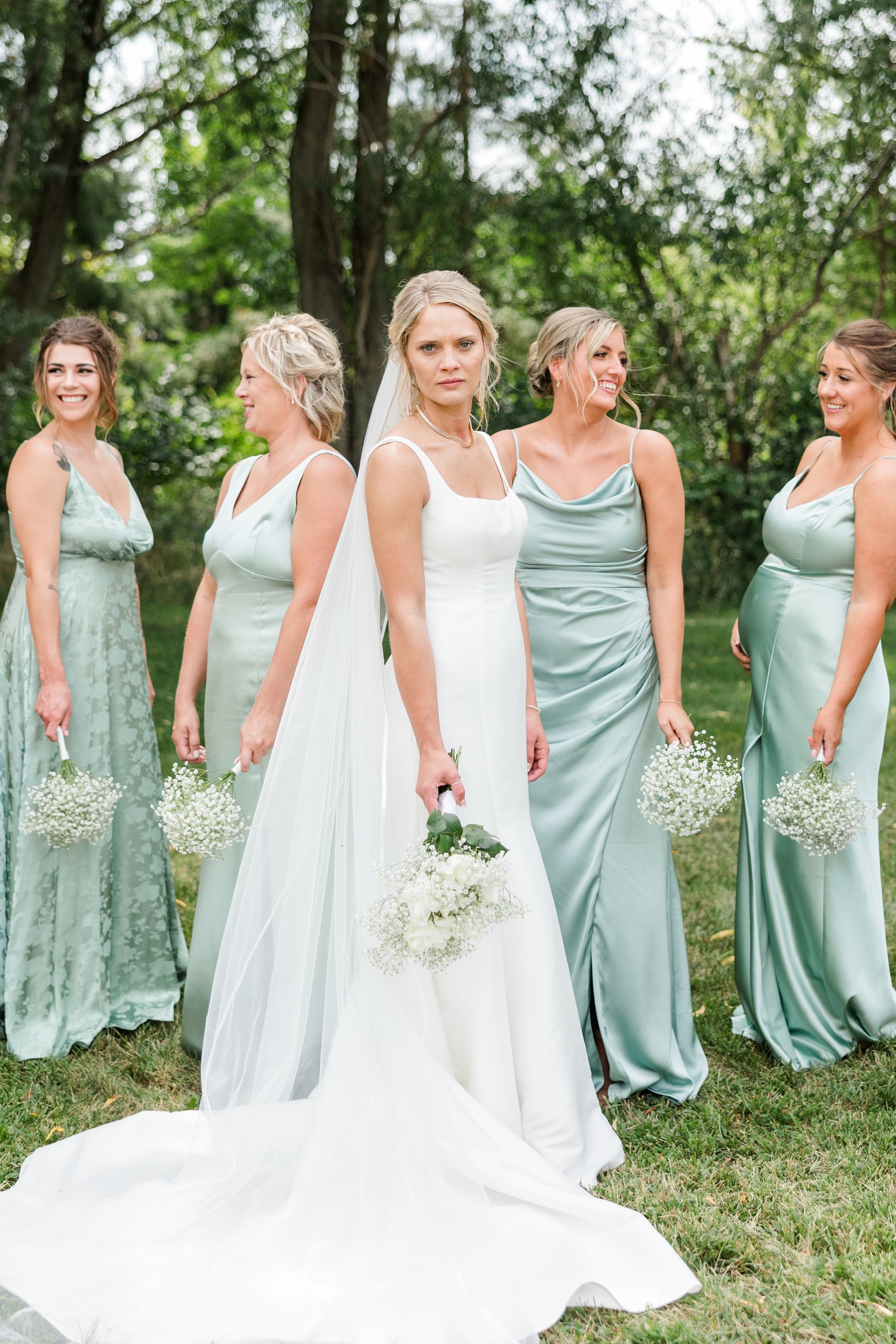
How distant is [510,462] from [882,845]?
381cm

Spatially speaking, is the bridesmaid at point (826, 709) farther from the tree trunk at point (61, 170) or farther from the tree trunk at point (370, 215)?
the tree trunk at point (61, 170)

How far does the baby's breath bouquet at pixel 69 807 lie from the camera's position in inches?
161

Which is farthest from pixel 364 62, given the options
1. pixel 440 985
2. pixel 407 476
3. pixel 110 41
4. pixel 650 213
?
pixel 440 985

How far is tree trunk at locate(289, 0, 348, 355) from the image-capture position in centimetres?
1127

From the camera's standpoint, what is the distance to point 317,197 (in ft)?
37.7

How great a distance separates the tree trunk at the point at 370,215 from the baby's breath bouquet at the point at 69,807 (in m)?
7.57

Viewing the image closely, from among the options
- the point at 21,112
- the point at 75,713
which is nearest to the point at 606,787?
the point at 75,713

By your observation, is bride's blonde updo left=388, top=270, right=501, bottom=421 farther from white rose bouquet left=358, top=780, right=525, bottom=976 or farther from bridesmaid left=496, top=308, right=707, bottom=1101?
white rose bouquet left=358, top=780, right=525, bottom=976

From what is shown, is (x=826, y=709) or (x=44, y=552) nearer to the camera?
(x=826, y=709)

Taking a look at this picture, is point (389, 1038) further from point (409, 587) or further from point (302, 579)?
point (302, 579)

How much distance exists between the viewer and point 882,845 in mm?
6715

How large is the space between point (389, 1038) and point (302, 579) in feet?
4.84

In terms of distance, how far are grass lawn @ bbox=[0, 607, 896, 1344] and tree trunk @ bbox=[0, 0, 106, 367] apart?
10340 millimetres

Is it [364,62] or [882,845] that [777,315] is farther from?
[882,845]
